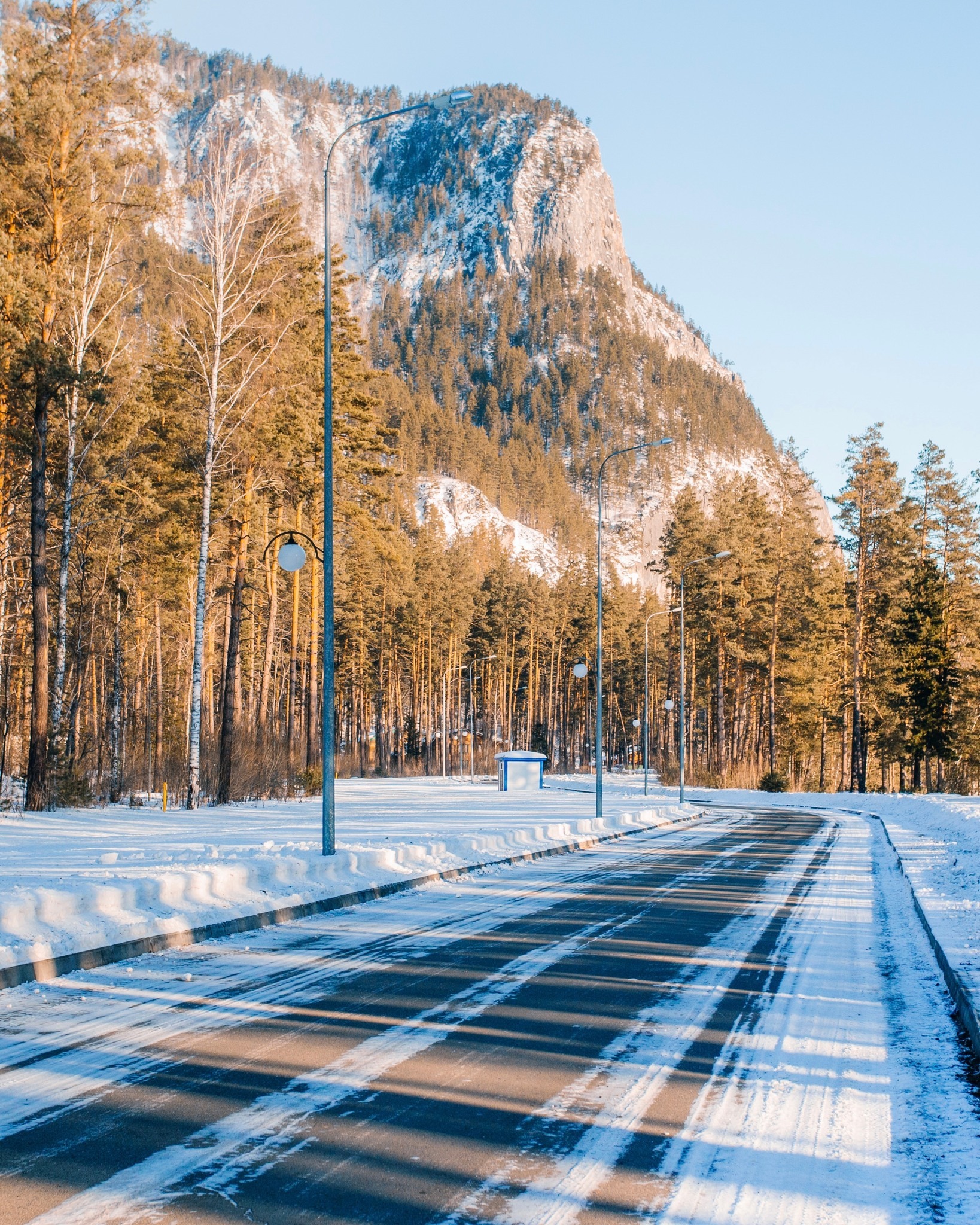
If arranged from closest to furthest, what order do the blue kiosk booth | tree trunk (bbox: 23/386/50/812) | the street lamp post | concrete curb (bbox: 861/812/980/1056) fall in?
concrete curb (bbox: 861/812/980/1056), tree trunk (bbox: 23/386/50/812), the blue kiosk booth, the street lamp post

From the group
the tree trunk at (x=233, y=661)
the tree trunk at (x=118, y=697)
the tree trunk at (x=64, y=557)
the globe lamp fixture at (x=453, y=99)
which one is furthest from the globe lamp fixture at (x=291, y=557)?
the tree trunk at (x=118, y=697)

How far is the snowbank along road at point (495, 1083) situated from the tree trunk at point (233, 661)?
61.6 ft

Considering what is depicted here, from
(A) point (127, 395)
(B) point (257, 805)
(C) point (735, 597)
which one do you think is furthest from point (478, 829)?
(C) point (735, 597)

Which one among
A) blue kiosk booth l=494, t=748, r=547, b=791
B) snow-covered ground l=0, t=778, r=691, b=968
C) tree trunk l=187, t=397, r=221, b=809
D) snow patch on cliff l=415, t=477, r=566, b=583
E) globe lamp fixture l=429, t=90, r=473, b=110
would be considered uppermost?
snow patch on cliff l=415, t=477, r=566, b=583

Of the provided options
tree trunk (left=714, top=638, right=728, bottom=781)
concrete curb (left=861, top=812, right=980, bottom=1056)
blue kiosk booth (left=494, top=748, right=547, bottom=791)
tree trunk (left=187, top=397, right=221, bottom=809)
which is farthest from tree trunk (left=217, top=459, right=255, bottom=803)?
tree trunk (left=714, top=638, right=728, bottom=781)

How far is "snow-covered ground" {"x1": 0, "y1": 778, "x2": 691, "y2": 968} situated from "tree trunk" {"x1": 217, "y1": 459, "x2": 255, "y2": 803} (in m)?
0.93


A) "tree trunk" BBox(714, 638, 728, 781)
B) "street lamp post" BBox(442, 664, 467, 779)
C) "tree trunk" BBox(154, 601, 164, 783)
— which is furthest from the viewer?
"street lamp post" BBox(442, 664, 467, 779)

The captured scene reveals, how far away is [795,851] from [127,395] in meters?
19.8

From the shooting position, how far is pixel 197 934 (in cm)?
991

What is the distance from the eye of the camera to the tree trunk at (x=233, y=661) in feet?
93.6

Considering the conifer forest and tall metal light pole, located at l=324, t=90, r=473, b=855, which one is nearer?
tall metal light pole, located at l=324, t=90, r=473, b=855

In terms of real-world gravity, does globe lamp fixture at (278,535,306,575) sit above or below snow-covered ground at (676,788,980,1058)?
above

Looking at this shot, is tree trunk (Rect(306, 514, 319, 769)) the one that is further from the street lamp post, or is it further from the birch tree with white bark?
the street lamp post

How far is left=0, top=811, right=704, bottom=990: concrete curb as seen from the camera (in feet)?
26.3
